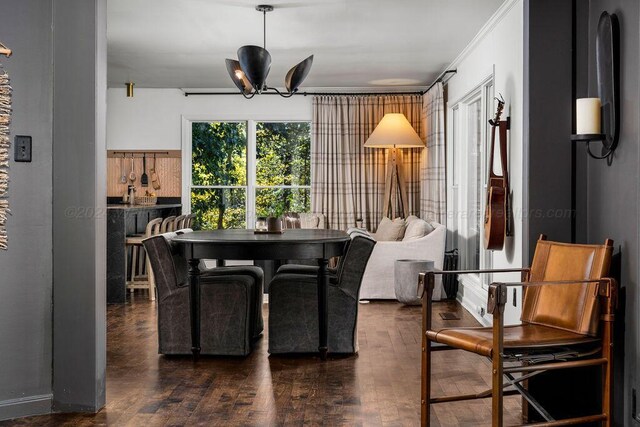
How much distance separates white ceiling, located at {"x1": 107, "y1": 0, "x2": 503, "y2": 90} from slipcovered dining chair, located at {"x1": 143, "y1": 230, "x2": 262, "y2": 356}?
1819 millimetres

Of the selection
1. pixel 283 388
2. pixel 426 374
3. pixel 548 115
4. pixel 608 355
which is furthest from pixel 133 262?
pixel 608 355

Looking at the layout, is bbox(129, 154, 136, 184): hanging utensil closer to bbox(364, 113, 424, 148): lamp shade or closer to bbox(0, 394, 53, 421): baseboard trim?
bbox(364, 113, 424, 148): lamp shade

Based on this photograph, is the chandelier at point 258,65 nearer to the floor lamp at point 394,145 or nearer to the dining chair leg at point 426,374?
the dining chair leg at point 426,374

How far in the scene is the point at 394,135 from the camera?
347 inches

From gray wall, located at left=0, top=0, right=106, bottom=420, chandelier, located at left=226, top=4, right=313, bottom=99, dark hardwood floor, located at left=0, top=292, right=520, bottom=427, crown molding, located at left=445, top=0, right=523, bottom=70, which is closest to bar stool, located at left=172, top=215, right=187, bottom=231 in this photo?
dark hardwood floor, located at left=0, top=292, right=520, bottom=427

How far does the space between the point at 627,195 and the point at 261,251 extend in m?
2.29

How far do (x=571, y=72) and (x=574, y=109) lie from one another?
17cm

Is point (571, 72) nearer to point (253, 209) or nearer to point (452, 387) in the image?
point (452, 387)

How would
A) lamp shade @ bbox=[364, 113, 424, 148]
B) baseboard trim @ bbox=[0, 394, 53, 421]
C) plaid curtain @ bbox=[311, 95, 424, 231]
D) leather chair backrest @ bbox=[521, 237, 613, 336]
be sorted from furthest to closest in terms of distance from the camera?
plaid curtain @ bbox=[311, 95, 424, 231]
lamp shade @ bbox=[364, 113, 424, 148]
baseboard trim @ bbox=[0, 394, 53, 421]
leather chair backrest @ bbox=[521, 237, 613, 336]

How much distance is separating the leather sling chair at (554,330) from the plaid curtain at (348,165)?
20.0 ft

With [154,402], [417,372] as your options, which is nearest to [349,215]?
[417,372]

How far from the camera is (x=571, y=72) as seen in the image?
344 cm

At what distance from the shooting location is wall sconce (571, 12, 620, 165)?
3.05 metres

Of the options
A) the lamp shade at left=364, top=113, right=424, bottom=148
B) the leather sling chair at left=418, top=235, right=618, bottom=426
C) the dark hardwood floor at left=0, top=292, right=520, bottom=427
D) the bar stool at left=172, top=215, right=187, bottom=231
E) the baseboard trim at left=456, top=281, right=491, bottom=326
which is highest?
the lamp shade at left=364, top=113, right=424, bottom=148
